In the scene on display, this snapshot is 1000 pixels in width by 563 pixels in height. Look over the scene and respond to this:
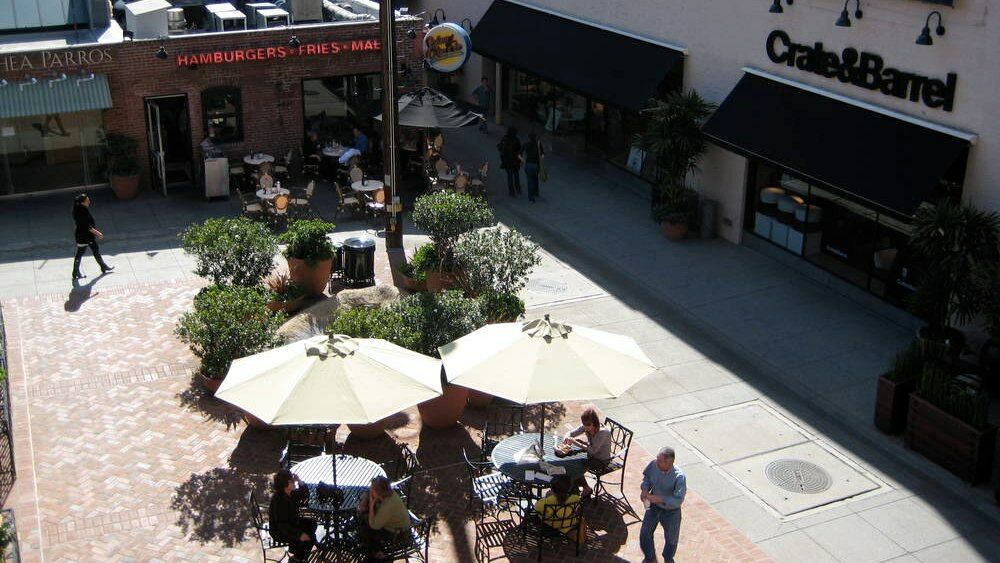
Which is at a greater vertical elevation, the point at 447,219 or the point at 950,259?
the point at 950,259

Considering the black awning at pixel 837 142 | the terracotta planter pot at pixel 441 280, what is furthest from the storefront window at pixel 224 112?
the black awning at pixel 837 142

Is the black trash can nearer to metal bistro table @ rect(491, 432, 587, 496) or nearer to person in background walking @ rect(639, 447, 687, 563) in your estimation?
metal bistro table @ rect(491, 432, 587, 496)

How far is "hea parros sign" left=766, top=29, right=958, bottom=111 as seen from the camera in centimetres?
1673

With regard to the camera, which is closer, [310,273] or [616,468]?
[616,468]

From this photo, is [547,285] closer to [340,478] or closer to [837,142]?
[837,142]

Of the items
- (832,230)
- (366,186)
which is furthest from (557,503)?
(366,186)

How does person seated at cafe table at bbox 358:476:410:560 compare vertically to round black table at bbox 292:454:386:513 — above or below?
above

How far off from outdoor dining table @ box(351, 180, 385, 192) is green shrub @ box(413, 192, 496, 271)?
5043 millimetres

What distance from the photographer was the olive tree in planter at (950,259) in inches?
610

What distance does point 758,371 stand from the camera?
1667 centimetres

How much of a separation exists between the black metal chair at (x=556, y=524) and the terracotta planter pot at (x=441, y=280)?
23.0 feet

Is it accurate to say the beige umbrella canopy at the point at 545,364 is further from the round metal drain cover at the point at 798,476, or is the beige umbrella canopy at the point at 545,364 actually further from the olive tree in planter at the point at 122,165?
the olive tree in planter at the point at 122,165

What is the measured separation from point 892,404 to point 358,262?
355 inches

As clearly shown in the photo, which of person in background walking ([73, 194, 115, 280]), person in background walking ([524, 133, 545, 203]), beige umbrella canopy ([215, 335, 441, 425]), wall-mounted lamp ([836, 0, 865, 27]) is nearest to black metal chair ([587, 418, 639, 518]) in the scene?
beige umbrella canopy ([215, 335, 441, 425])
